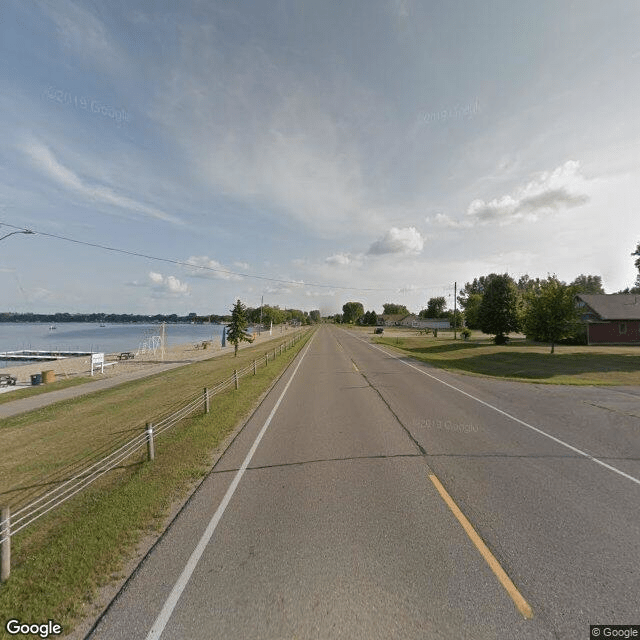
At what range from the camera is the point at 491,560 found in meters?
3.95

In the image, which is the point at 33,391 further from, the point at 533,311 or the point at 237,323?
the point at 533,311

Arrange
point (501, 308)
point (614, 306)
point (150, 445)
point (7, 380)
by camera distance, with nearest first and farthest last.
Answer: point (150, 445), point (7, 380), point (501, 308), point (614, 306)

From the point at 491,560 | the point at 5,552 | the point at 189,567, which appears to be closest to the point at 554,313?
the point at 491,560

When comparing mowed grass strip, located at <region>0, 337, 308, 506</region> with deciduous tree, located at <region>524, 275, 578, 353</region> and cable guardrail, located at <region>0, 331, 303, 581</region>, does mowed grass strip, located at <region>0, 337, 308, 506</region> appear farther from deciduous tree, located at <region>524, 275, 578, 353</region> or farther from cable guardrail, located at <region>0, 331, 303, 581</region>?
deciduous tree, located at <region>524, 275, 578, 353</region>

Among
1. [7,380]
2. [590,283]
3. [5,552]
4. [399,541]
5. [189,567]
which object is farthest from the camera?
[590,283]

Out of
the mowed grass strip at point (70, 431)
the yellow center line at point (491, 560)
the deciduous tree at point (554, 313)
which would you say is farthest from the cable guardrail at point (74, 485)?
the deciduous tree at point (554, 313)

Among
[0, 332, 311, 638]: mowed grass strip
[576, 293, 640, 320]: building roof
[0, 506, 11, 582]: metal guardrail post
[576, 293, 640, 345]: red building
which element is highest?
[576, 293, 640, 320]: building roof

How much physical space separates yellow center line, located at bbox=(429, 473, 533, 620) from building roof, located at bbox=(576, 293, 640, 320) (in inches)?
1902

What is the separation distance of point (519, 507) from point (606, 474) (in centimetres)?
277

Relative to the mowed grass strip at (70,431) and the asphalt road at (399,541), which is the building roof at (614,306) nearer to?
the asphalt road at (399,541)

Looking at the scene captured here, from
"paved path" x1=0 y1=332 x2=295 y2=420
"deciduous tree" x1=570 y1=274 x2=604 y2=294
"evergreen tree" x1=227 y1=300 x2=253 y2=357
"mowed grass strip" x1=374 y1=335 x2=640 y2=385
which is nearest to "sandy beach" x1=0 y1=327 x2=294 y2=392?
"paved path" x1=0 y1=332 x2=295 y2=420

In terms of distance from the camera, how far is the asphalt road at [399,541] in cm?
318

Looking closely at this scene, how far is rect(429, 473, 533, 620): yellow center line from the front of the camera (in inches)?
131

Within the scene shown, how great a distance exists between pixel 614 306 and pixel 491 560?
2089 inches
